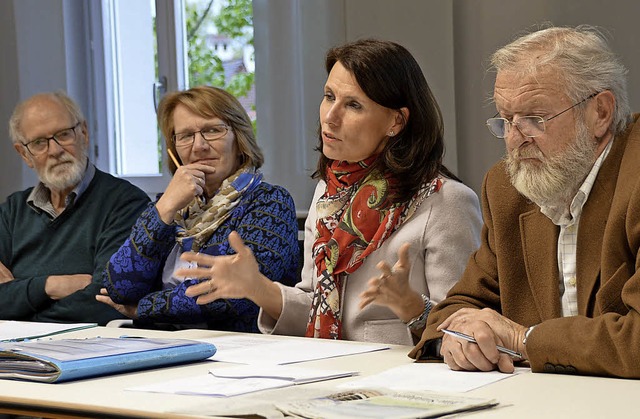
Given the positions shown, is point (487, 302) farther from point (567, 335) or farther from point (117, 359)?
point (117, 359)

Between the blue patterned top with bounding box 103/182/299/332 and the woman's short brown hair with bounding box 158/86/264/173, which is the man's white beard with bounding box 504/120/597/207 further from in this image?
the woman's short brown hair with bounding box 158/86/264/173

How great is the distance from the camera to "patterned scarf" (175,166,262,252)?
3430 mm

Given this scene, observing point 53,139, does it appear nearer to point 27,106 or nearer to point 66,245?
point 27,106

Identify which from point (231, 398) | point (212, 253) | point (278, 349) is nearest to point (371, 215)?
point (278, 349)

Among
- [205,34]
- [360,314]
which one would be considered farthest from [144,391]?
[205,34]

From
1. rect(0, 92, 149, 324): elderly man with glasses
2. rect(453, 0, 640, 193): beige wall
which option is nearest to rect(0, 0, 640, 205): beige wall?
rect(453, 0, 640, 193): beige wall

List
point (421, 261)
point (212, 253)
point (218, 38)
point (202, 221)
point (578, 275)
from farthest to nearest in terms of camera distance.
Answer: point (218, 38) < point (202, 221) < point (212, 253) < point (421, 261) < point (578, 275)

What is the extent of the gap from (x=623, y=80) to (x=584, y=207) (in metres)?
0.33

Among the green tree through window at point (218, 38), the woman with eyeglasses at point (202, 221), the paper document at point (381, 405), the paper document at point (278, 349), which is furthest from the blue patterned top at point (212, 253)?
the green tree through window at point (218, 38)

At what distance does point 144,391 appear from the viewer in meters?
1.92

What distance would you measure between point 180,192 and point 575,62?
5.45 ft

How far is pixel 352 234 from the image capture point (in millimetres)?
2865

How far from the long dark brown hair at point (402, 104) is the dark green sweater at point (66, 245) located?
143 centimetres

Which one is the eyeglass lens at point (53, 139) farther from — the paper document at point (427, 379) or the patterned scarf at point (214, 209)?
the paper document at point (427, 379)
